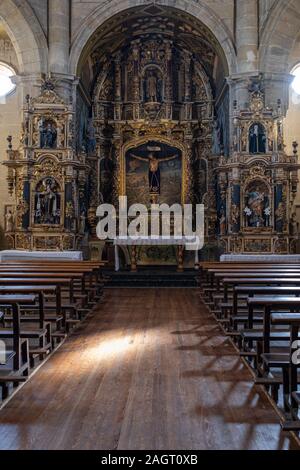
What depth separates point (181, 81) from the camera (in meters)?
18.7

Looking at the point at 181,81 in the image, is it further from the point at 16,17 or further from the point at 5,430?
the point at 5,430

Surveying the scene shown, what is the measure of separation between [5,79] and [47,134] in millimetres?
5689

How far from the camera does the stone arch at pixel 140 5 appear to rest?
607 inches

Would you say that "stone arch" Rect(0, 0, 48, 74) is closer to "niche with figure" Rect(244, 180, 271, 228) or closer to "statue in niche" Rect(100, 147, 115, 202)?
"statue in niche" Rect(100, 147, 115, 202)

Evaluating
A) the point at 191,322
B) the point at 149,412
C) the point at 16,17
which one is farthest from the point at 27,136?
the point at 149,412

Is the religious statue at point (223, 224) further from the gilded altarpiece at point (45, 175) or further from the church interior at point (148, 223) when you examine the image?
the gilded altarpiece at point (45, 175)

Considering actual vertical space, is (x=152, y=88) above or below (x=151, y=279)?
above

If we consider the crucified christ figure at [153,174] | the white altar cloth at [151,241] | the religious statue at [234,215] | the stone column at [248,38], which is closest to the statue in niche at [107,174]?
the crucified christ figure at [153,174]

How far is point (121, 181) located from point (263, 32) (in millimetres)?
7042

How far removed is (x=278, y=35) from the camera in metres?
15.0

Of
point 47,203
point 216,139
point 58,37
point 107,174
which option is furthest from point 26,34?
point 216,139

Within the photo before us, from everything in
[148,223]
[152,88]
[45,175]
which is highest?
[152,88]

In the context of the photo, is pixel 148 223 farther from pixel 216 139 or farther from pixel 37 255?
pixel 37 255

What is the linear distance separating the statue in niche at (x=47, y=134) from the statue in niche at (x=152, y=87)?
487 cm
